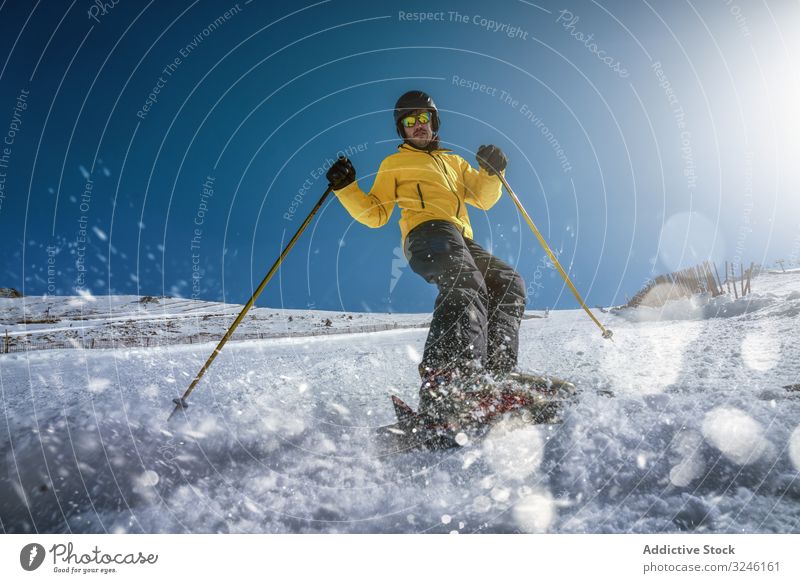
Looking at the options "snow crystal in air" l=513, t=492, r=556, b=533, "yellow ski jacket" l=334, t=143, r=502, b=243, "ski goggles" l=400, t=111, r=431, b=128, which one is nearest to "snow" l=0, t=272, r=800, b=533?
"snow crystal in air" l=513, t=492, r=556, b=533

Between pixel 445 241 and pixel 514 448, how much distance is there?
1612mm

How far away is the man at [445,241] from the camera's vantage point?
2.45 m

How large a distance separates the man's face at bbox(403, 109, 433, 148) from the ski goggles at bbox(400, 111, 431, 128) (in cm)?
1

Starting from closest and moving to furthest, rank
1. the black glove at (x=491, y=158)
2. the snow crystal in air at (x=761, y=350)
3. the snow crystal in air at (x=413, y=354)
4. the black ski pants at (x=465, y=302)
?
the black ski pants at (x=465, y=302) → the snow crystal in air at (x=761, y=350) → the black glove at (x=491, y=158) → the snow crystal in air at (x=413, y=354)

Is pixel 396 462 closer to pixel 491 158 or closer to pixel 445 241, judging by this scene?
pixel 445 241

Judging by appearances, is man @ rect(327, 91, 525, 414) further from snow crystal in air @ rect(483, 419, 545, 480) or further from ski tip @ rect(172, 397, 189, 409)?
ski tip @ rect(172, 397, 189, 409)

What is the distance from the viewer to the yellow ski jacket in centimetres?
317

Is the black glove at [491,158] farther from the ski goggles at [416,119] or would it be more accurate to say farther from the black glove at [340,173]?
the black glove at [340,173]

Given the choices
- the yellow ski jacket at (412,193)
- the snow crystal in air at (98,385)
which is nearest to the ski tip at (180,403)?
the snow crystal in air at (98,385)

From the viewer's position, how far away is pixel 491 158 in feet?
11.2

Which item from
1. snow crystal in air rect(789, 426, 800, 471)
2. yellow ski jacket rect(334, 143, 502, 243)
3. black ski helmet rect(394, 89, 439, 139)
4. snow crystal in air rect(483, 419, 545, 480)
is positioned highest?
black ski helmet rect(394, 89, 439, 139)

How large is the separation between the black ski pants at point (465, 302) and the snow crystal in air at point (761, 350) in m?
1.76

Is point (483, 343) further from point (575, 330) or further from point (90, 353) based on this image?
point (90, 353)
